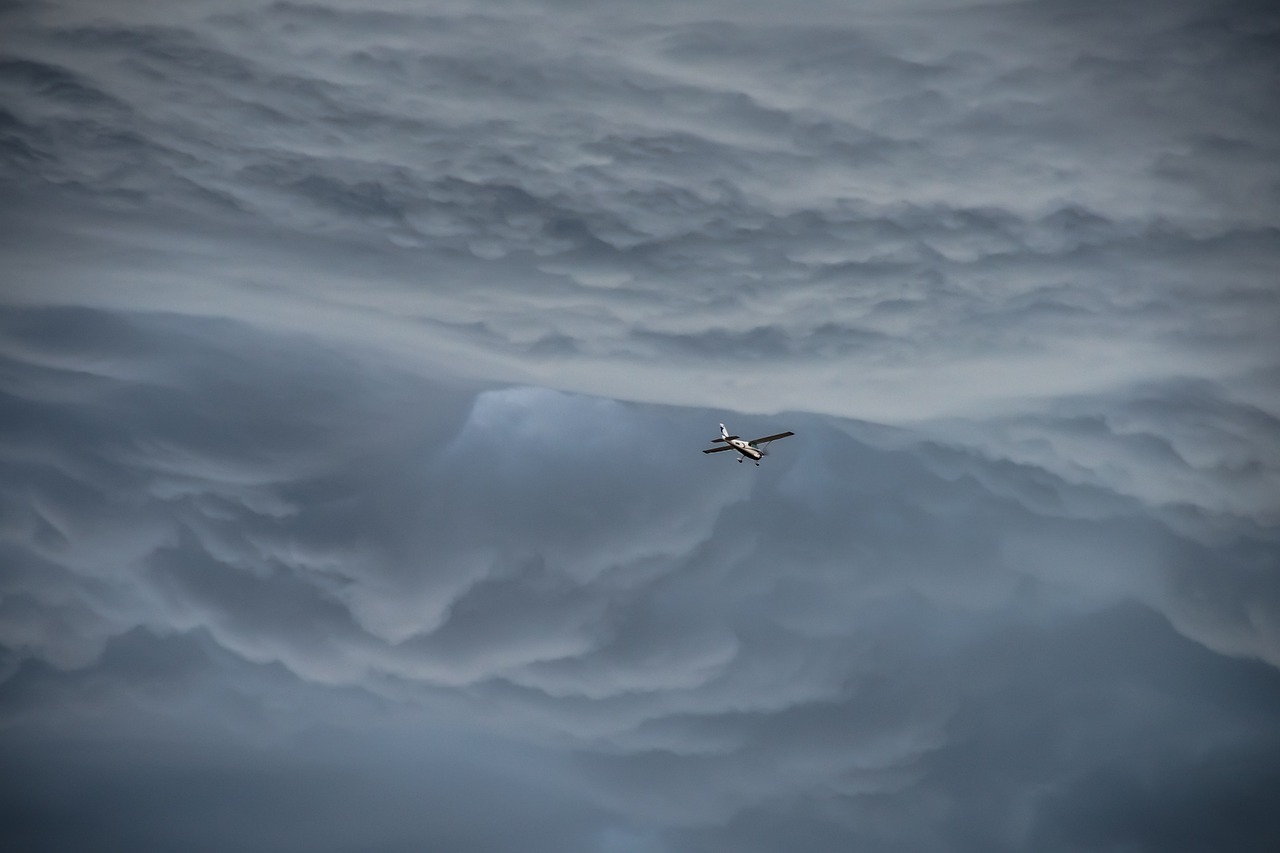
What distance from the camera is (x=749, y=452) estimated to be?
11419 centimetres
